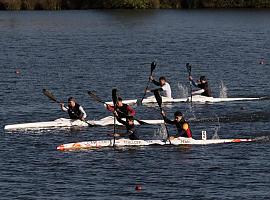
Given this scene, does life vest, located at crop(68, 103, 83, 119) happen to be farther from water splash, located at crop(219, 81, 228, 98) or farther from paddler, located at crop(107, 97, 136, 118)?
water splash, located at crop(219, 81, 228, 98)

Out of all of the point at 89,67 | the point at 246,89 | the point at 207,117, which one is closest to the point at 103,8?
Result: the point at 89,67

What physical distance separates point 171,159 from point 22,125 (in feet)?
31.5

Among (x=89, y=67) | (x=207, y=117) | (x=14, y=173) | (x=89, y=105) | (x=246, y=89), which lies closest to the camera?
(x=14, y=173)

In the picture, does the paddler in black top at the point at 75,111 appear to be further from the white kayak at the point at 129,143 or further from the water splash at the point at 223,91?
the water splash at the point at 223,91

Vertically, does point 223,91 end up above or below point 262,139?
below

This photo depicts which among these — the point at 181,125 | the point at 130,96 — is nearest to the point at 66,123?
the point at 181,125

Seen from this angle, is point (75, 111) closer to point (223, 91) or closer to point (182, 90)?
point (223, 91)

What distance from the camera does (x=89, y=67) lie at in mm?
74938

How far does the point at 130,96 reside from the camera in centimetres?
5944

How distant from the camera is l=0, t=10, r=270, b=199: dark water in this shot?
37500 millimetres

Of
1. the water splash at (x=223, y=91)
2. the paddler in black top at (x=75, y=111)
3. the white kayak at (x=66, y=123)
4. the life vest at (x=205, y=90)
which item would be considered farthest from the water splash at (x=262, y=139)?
the water splash at (x=223, y=91)

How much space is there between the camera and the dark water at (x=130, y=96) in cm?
3750

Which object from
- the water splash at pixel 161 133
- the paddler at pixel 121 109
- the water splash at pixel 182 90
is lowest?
the water splash at pixel 182 90

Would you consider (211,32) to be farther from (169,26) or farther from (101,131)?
(101,131)
